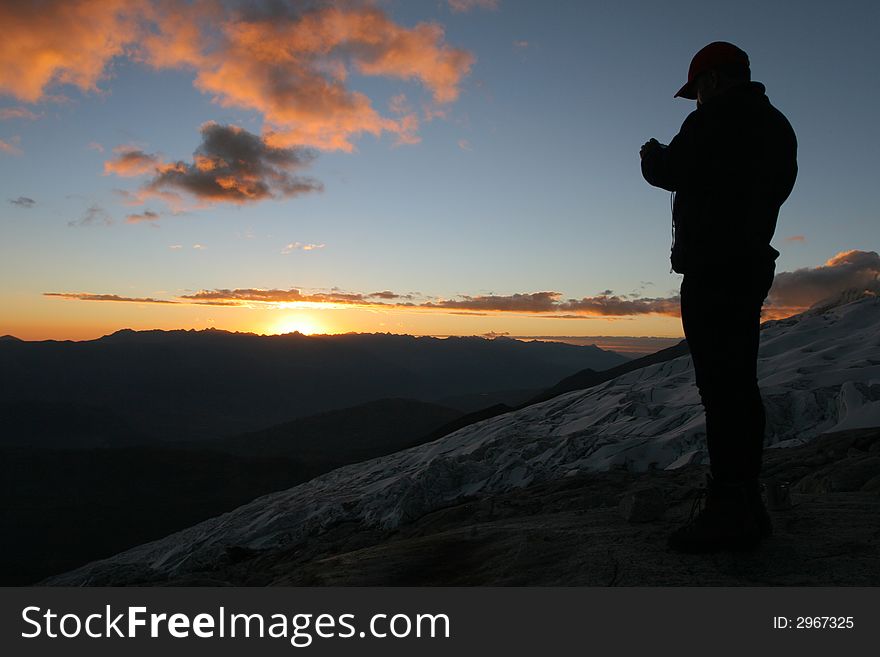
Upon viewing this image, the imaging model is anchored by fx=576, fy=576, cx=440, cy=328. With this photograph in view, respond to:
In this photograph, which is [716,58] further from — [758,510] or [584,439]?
[584,439]

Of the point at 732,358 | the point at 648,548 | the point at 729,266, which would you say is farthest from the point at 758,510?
the point at 729,266

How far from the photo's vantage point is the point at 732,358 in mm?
3064

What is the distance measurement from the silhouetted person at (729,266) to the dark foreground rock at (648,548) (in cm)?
24

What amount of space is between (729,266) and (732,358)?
49 centimetres

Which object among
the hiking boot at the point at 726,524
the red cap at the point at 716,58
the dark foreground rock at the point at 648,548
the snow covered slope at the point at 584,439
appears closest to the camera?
the dark foreground rock at the point at 648,548

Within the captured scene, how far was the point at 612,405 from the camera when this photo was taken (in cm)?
1165

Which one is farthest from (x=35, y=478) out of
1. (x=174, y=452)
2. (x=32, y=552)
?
(x=32, y=552)

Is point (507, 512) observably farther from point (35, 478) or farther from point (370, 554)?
point (35, 478)

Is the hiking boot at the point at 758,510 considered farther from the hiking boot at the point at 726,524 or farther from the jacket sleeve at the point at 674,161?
the jacket sleeve at the point at 674,161

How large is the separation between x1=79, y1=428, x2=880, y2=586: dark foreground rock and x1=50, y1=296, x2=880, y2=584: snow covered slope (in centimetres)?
211

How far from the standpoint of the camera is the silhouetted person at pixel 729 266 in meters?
3.03

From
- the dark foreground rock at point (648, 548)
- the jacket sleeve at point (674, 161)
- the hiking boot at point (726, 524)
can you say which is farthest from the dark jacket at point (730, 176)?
the dark foreground rock at point (648, 548)

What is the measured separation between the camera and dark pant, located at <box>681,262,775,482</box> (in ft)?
10.0

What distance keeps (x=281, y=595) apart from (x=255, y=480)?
47276mm
